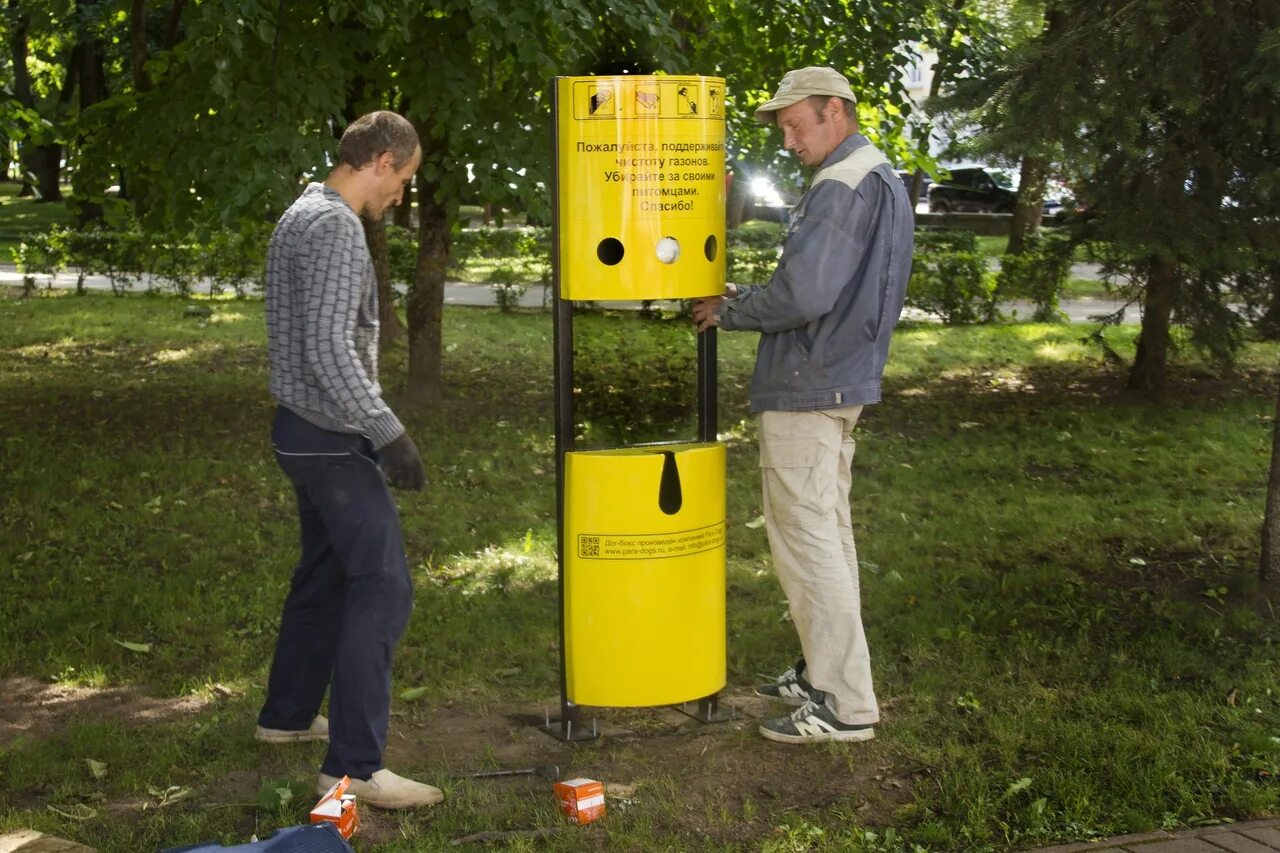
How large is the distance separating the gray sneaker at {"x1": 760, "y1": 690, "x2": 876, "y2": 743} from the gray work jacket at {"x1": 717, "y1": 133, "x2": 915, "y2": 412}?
0.99 m

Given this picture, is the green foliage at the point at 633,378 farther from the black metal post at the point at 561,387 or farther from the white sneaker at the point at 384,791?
the white sneaker at the point at 384,791

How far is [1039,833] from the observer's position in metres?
4.26

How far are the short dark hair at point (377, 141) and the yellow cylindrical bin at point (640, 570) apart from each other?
112cm

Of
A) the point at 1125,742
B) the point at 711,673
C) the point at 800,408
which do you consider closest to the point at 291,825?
the point at 711,673

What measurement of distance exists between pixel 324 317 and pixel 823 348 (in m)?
1.57

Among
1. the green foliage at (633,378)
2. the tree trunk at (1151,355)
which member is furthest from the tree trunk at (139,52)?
the tree trunk at (1151,355)

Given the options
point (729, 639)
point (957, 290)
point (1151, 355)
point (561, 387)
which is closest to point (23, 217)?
point (957, 290)

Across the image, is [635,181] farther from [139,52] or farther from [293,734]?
[139,52]

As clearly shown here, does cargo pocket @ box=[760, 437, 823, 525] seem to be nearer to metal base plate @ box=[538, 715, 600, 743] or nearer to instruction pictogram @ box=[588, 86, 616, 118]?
metal base plate @ box=[538, 715, 600, 743]

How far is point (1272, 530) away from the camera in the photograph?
624cm

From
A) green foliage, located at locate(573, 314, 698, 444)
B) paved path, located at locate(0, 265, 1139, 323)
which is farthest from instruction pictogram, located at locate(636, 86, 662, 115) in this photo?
paved path, located at locate(0, 265, 1139, 323)

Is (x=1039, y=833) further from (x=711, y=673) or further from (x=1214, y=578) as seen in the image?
(x=1214, y=578)

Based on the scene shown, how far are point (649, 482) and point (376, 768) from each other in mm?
1184

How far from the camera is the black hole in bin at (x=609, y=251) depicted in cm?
470
